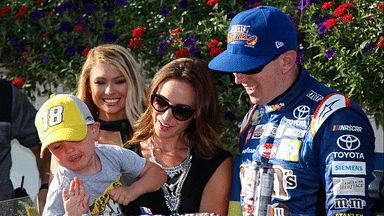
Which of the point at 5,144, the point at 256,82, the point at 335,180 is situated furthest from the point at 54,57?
the point at 335,180

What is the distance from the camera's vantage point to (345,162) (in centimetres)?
201

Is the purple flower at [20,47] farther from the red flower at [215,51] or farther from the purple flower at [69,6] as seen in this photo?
the red flower at [215,51]

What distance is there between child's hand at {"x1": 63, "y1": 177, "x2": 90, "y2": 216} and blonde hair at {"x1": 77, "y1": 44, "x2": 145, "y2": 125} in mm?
1287

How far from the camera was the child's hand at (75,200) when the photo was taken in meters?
2.17

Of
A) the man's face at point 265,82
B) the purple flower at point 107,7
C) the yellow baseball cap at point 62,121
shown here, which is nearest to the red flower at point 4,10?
the purple flower at point 107,7

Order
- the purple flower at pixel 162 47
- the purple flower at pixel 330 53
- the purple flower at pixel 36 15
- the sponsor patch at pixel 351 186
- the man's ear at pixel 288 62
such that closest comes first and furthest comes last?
the sponsor patch at pixel 351 186
the man's ear at pixel 288 62
the purple flower at pixel 330 53
the purple flower at pixel 162 47
the purple flower at pixel 36 15

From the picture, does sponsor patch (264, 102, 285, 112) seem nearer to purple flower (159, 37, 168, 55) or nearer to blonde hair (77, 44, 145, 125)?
blonde hair (77, 44, 145, 125)

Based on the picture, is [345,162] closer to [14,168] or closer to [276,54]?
[276,54]

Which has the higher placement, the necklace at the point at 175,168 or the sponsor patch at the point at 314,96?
the sponsor patch at the point at 314,96

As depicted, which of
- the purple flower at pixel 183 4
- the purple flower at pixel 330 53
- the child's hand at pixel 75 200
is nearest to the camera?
the child's hand at pixel 75 200

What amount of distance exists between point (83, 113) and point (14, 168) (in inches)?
130

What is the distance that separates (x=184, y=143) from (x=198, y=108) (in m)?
0.37

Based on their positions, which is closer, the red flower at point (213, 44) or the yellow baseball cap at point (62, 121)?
the yellow baseball cap at point (62, 121)

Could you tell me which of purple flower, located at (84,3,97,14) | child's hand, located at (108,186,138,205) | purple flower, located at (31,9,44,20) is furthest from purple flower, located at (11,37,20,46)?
child's hand, located at (108,186,138,205)
